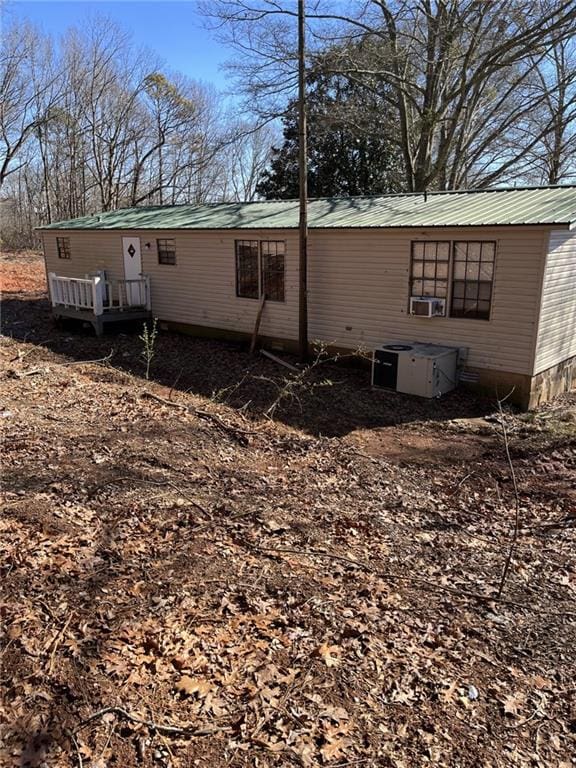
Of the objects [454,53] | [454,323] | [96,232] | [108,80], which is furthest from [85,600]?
[108,80]

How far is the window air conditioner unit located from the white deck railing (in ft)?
27.1

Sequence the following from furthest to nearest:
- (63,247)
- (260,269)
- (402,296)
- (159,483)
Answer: (63,247) → (260,269) → (402,296) → (159,483)

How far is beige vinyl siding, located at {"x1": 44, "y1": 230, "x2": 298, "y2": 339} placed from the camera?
12.8 metres

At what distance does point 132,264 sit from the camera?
16266 millimetres

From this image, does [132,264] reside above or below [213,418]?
above

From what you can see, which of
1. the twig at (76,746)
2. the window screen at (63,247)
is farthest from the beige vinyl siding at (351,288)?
the twig at (76,746)

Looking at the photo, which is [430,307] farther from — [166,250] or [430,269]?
[166,250]

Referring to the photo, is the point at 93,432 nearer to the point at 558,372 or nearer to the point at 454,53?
the point at 558,372

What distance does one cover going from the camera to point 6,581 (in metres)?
3.60

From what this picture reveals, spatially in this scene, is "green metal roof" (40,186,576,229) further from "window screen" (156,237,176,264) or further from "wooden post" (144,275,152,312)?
"wooden post" (144,275,152,312)

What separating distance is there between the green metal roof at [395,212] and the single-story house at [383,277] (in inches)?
1.6

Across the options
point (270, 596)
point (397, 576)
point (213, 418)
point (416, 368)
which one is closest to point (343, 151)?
point (416, 368)

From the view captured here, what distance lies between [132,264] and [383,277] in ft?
26.9

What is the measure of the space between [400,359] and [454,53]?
1354cm
